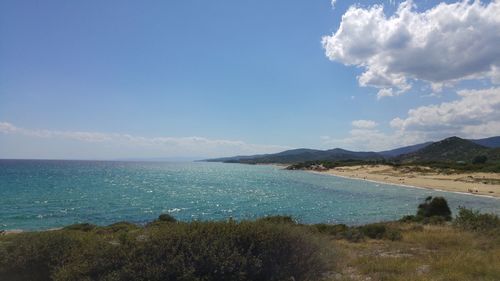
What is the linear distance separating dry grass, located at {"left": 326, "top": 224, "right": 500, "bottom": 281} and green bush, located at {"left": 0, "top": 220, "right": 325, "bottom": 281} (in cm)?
114

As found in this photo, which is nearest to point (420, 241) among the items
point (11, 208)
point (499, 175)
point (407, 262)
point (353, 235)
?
point (353, 235)

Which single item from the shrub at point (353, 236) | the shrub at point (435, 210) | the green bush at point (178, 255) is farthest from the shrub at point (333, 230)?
the shrub at point (435, 210)

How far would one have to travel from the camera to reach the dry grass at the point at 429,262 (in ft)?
29.3

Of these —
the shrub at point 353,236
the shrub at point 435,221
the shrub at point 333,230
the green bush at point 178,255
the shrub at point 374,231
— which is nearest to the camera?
the green bush at point 178,255

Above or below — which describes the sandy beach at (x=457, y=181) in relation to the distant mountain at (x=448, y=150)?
below

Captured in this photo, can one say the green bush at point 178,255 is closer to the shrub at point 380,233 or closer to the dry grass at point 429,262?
the dry grass at point 429,262

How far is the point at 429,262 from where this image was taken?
10.5 meters

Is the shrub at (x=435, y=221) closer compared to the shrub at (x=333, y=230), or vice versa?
the shrub at (x=333, y=230)

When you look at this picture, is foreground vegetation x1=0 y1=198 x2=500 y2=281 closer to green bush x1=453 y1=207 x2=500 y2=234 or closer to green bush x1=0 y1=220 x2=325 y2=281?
green bush x1=0 y1=220 x2=325 y2=281

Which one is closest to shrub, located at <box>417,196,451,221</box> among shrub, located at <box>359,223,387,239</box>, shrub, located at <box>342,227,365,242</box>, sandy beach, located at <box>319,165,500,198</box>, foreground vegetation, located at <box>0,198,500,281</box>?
shrub, located at <box>359,223,387,239</box>

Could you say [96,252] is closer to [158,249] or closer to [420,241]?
[158,249]

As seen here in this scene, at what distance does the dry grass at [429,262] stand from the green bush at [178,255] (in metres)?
1.14

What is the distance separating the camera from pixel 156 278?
6.71m

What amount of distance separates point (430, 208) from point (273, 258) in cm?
2530
